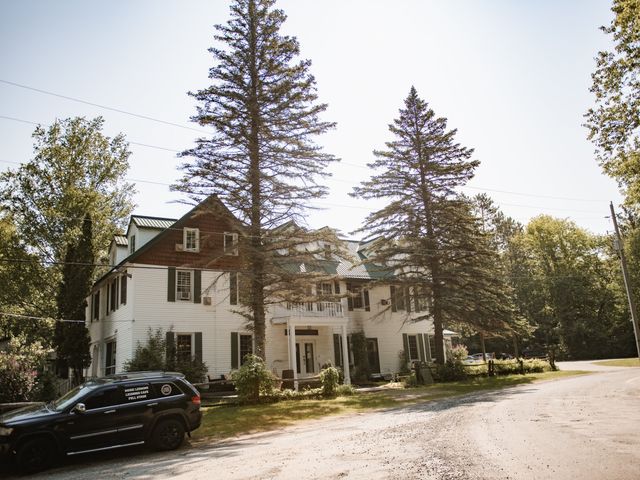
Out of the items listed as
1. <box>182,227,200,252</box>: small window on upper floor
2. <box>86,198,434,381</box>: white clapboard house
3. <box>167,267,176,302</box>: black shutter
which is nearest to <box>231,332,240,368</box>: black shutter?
<box>86,198,434,381</box>: white clapboard house

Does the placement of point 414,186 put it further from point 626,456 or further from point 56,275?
point 56,275

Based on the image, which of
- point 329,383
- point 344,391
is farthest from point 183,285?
point 344,391

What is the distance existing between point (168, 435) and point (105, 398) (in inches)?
64.2

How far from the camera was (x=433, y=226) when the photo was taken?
1094 inches

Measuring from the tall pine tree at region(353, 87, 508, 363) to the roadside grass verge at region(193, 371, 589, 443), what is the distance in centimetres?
474

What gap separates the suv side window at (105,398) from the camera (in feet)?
32.4

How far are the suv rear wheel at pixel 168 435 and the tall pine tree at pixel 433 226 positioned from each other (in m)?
18.1

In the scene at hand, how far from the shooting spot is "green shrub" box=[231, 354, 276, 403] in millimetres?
17672

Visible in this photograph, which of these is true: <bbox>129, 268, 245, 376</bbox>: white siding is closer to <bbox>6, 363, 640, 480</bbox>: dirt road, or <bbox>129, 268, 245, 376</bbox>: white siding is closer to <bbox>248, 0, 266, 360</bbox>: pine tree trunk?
<bbox>248, 0, 266, 360</bbox>: pine tree trunk

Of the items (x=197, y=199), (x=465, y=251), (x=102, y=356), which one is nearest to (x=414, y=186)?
(x=465, y=251)

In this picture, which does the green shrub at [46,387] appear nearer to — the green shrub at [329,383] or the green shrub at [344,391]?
the green shrub at [329,383]

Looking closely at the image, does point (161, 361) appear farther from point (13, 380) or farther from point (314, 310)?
point (314, 310)

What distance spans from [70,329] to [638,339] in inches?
1298

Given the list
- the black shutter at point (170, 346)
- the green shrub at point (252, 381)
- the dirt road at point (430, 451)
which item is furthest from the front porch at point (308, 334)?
the dirt road at point (430, 451)
